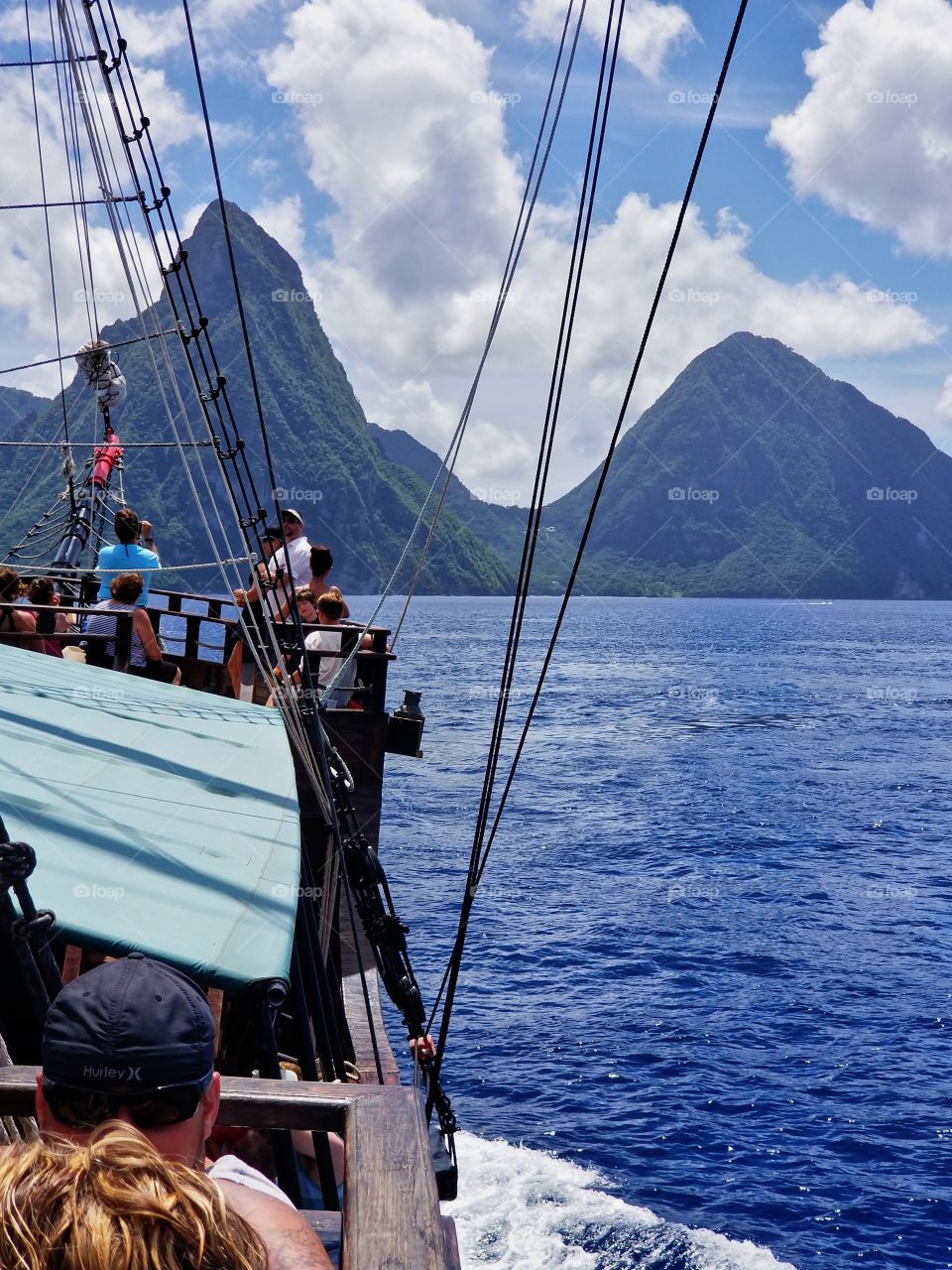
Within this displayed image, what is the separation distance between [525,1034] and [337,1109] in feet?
53.8

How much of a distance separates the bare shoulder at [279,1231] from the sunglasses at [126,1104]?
30cm

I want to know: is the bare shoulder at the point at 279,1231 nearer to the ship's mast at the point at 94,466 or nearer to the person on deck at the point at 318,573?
the person on deck at the point at 318,573

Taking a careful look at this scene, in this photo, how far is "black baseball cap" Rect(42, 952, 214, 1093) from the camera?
1956 millimetres

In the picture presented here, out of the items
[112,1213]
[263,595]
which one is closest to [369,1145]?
[112,1213]

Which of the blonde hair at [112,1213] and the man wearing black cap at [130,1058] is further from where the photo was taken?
the man wearing black cap at [130,1058]

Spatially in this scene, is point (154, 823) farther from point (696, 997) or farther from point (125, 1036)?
point (696, 997)

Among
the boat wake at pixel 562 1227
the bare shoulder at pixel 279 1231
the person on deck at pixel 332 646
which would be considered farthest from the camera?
the person on deck at pixel 332 646

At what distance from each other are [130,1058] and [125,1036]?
37 mm

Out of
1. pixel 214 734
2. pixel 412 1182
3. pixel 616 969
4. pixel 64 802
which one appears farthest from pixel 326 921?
pixel 616 969

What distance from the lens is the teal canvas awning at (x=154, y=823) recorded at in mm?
4188

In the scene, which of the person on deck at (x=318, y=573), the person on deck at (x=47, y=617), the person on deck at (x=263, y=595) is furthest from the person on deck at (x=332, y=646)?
the person on deck at (x=47, y=617)

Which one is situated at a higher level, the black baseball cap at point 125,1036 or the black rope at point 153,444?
the black rope at point 153,444

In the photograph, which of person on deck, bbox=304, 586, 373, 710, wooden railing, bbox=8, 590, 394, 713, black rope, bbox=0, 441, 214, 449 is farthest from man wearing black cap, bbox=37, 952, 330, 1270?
person on deck, bbox=304, 586, 373, 710

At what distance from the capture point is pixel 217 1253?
53.1 inches
